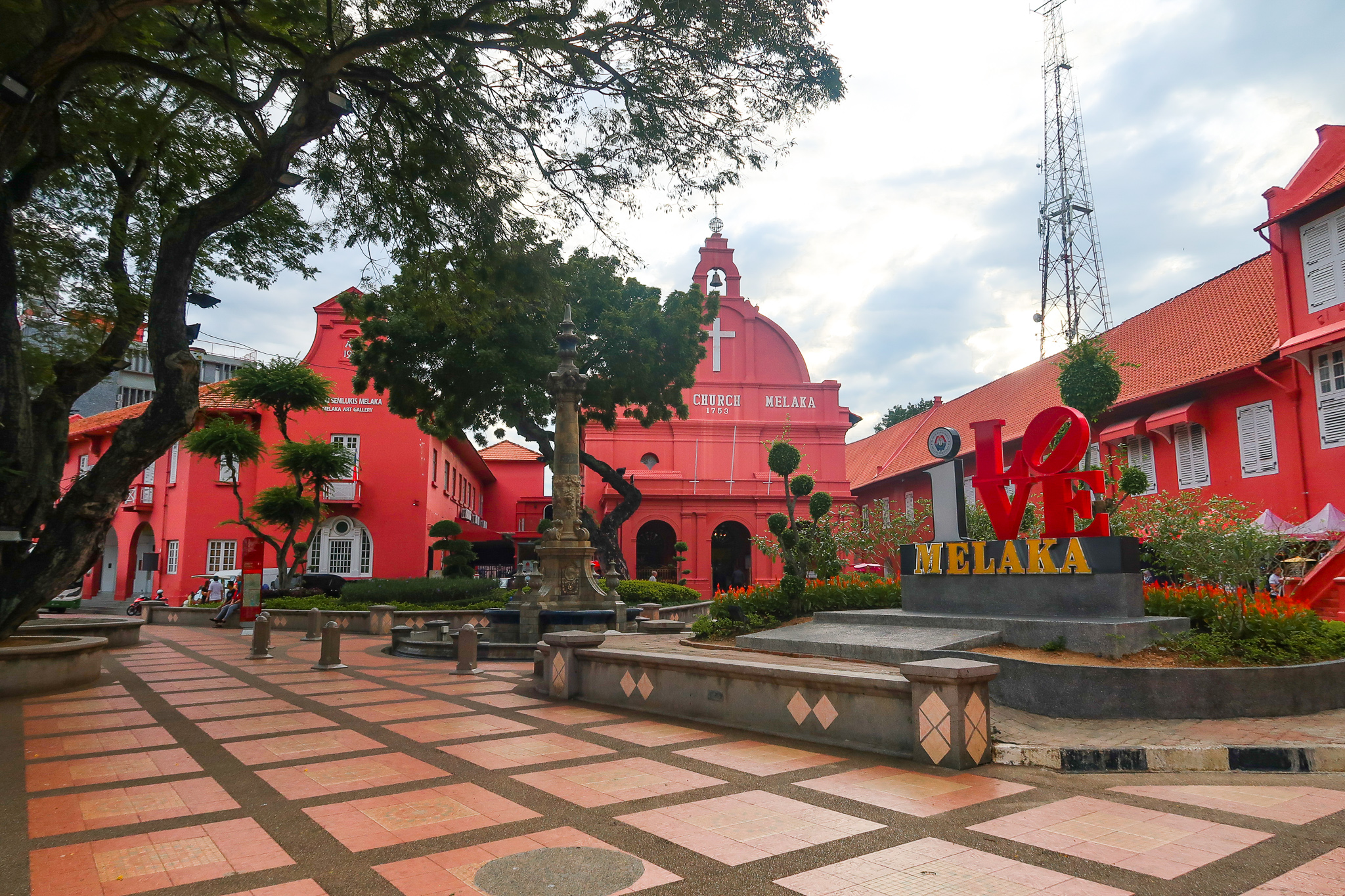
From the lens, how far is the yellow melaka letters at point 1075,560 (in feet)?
30.1

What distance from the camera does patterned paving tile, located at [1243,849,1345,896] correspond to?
3.60 meters

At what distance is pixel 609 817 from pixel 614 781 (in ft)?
2.79

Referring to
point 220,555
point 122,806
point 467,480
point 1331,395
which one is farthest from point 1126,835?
point 467,480

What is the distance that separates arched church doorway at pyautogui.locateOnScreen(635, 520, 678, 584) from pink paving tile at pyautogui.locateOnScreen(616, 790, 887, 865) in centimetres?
2896

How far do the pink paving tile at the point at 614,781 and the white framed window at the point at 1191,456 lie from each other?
17572 mm

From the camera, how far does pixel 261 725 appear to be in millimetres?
7996

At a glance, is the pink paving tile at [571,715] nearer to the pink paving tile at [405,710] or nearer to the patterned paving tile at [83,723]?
the pink paving tile at [405,710]

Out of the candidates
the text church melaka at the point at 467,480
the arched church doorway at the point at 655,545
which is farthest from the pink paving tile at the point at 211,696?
the arched church doorway at the point at 655,545

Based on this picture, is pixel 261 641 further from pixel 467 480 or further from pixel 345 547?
pixel 467 480

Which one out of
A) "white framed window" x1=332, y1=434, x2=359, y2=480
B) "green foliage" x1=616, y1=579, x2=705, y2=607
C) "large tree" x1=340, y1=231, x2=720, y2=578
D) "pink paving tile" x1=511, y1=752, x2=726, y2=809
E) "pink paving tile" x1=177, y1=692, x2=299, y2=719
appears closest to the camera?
"pink paving tile" x1=511, y1=752, x2=726, y2=809

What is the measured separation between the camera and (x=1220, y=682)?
717cm

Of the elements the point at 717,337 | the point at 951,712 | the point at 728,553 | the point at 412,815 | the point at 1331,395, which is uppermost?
the point at 717,337

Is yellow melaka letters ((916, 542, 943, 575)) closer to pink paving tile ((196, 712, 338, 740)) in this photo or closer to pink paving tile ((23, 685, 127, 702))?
pink paving tile ((196, 712, 338, 740))

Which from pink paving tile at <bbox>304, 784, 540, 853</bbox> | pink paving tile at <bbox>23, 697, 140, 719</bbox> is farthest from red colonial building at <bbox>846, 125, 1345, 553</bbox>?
pink paving tile at <bbox>23, 697, 140, 719</bbox>
